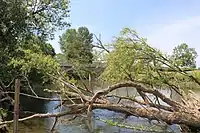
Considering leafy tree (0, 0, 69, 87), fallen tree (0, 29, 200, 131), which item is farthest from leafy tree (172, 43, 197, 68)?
leafy tree (0, 0, 69, 87)

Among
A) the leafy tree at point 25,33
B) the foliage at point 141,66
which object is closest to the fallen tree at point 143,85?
the foliage at point 141,66

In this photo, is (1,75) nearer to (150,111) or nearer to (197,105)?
(150,111)

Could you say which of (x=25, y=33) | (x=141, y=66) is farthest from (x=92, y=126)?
(x=25, y=33)

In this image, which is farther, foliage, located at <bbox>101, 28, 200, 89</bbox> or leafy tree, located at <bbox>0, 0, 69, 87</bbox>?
leafy tree, located at <bbox>0, 0, 69, 87</bbox>

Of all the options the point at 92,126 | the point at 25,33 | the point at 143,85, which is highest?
the point at 25,33

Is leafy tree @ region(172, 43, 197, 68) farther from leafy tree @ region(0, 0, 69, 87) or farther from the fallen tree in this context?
leafy tree @ region(0, 0, 69, 87)

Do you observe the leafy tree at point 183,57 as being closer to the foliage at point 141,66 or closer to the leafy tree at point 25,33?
the foliage at point 141,66

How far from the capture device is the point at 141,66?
39.5 feet

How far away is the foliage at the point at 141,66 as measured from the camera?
1183 cm

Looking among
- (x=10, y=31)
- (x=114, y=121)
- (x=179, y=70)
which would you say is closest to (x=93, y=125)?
(x=114, y=121)

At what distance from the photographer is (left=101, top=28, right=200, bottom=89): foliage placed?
11.8 m

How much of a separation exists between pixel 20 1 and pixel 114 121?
7495mm

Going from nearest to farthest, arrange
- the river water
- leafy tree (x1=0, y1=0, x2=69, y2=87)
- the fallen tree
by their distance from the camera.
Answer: the fallen tree < the river water < leafy tree (x1=0, y1=0, x2=69, y2=87)

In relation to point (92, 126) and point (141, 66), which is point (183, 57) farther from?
point (92, 126)
